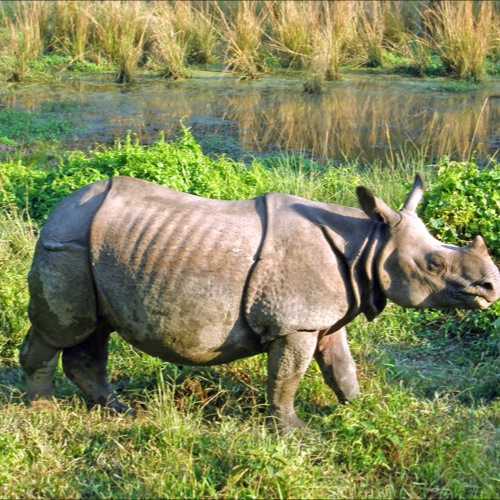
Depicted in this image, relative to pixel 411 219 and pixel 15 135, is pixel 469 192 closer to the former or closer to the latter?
pixel 411 219

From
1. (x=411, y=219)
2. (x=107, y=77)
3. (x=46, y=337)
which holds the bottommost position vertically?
(x=107, y=77)

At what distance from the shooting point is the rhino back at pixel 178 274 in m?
4.72

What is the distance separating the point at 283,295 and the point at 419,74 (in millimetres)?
12537

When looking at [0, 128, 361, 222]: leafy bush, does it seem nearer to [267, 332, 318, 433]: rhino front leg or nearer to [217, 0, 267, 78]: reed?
[267, 332, 318, 433]: rhino front leg

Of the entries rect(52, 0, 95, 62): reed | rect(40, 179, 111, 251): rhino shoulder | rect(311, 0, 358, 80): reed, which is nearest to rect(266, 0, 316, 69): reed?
rect(311, 0, 358, 80): reed

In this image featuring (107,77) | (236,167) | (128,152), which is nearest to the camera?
(128,152)

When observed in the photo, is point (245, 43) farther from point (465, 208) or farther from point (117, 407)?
point (117, 407)

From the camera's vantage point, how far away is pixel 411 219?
190 inches

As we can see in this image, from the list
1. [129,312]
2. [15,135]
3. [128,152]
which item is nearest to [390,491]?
[129,312]

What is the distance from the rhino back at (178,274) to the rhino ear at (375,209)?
530 millimetres

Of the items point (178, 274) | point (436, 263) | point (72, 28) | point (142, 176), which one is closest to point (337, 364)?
point (436, 263)

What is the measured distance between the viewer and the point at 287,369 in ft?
15.7

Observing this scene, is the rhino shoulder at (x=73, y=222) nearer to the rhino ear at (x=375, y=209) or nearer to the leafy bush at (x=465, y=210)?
the rhino ear at (x=375, y=209)

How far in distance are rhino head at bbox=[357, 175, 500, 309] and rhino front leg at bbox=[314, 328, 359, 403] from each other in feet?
1.79
